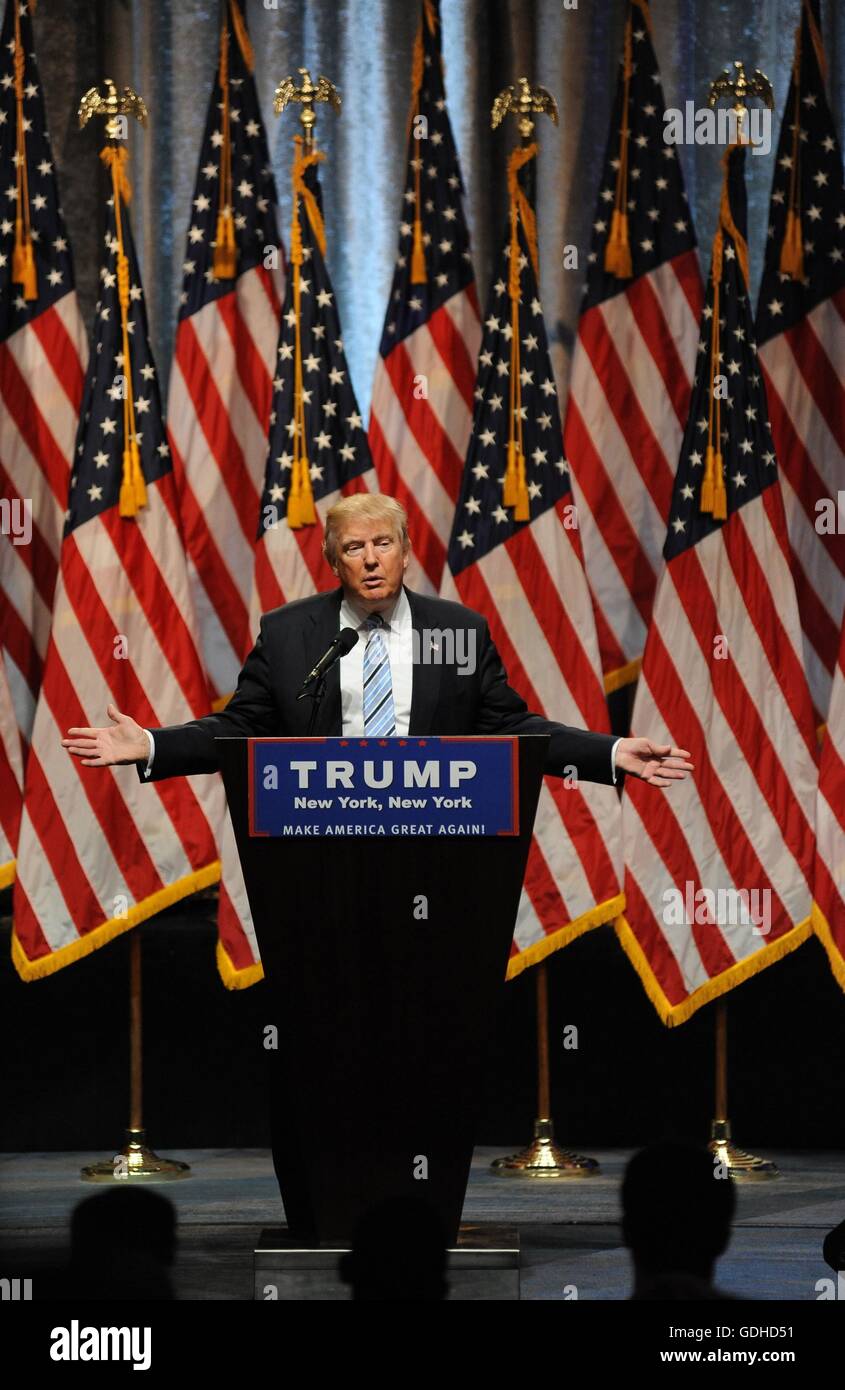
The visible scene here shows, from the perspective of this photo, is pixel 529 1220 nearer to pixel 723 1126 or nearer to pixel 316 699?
pixel 723 1126

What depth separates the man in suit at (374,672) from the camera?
3939 mm

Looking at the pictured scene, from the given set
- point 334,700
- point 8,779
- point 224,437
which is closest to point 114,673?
point 8,779

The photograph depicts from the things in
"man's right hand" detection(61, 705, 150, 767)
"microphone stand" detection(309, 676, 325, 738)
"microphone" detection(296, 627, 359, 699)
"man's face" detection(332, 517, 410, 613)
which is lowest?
"man's right hand" detection(61, 705, 150, 767)

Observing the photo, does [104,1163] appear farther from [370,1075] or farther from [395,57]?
[395,57]

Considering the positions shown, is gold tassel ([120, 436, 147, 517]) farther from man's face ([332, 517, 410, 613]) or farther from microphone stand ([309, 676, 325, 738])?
microphone stand ([309, 676, 325, 738])

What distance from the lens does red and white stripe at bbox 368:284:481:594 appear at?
6492mm

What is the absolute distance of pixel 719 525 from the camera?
586 centimetres

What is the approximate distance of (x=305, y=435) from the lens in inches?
239

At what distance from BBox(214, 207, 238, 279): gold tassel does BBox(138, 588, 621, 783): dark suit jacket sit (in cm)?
269

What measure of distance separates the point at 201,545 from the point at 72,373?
71 centimetres

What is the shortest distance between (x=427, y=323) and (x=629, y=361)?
69 centimetres

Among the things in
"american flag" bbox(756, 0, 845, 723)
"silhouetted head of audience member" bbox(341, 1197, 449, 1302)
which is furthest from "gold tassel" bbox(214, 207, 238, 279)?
"silhouetted head of audience member" bbox(341, 1197, 449, 1302)

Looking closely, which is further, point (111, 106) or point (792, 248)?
point (792, 248)
